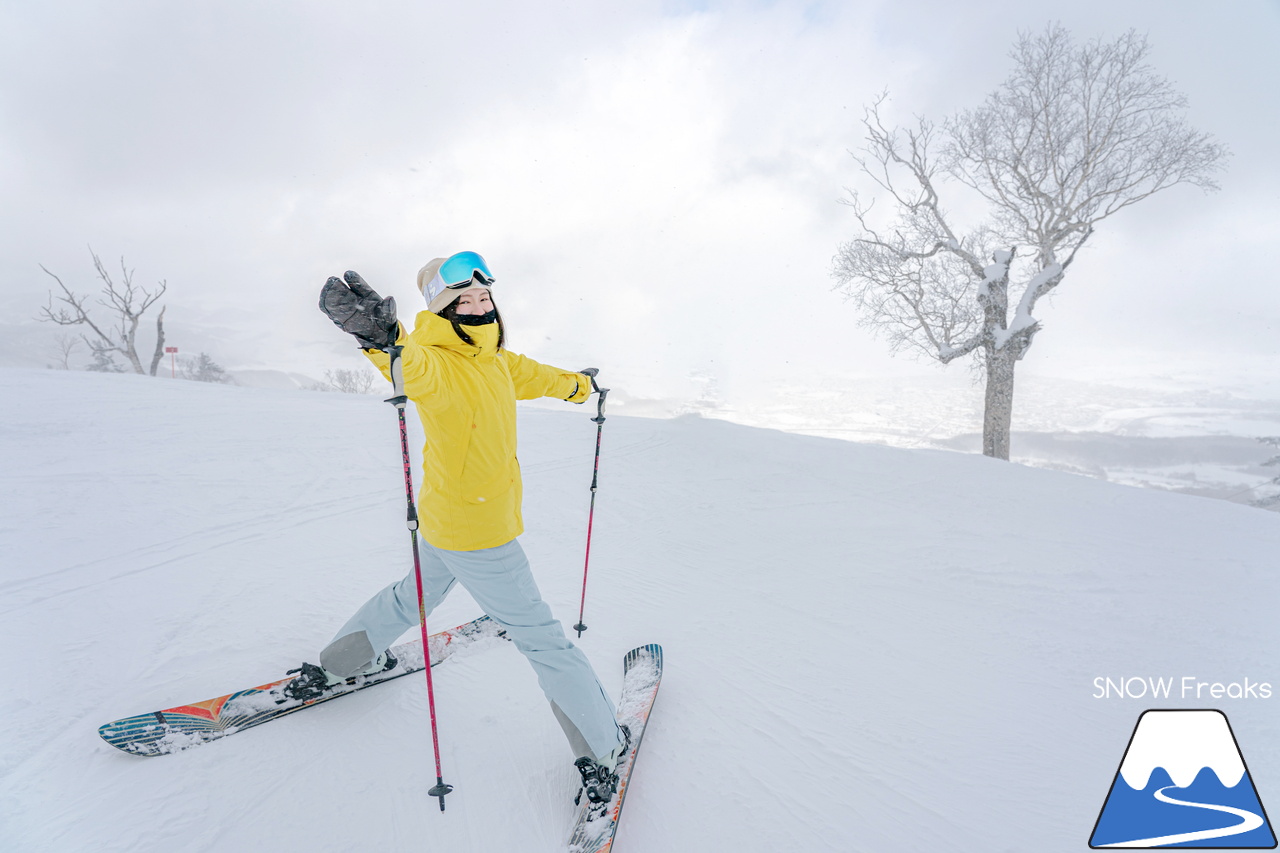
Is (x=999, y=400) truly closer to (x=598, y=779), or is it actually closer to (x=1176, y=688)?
(x=1176, y=688)

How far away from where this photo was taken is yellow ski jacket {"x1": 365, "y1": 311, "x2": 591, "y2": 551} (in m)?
2.16

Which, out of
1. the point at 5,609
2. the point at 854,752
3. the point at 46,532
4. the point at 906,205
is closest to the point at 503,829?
the point at 854,752

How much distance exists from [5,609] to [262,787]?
8.68 feet

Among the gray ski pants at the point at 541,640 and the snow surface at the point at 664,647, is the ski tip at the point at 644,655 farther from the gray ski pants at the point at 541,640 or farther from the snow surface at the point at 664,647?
the gray ski pants at the point at 541,640

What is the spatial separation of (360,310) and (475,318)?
428 millimetres

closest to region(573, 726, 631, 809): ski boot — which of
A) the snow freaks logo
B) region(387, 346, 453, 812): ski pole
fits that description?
region(387, 346, 453, 812): ski pole

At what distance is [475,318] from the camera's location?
2.27 metres

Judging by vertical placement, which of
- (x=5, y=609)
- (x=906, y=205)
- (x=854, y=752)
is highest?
(x=906, y=205)

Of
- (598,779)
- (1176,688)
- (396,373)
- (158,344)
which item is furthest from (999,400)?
(158,344)

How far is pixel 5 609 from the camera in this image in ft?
11.5

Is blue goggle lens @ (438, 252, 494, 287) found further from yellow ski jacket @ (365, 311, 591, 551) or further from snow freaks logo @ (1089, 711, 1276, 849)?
snow freaks logo @ (1089, 711, 1276, 849)

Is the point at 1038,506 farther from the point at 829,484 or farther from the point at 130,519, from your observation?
the point at 130,519

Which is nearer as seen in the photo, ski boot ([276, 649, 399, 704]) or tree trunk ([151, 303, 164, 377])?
ski boot ([276, 649, 399, 704])

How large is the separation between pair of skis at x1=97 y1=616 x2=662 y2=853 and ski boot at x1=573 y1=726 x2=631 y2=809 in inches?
1.0
